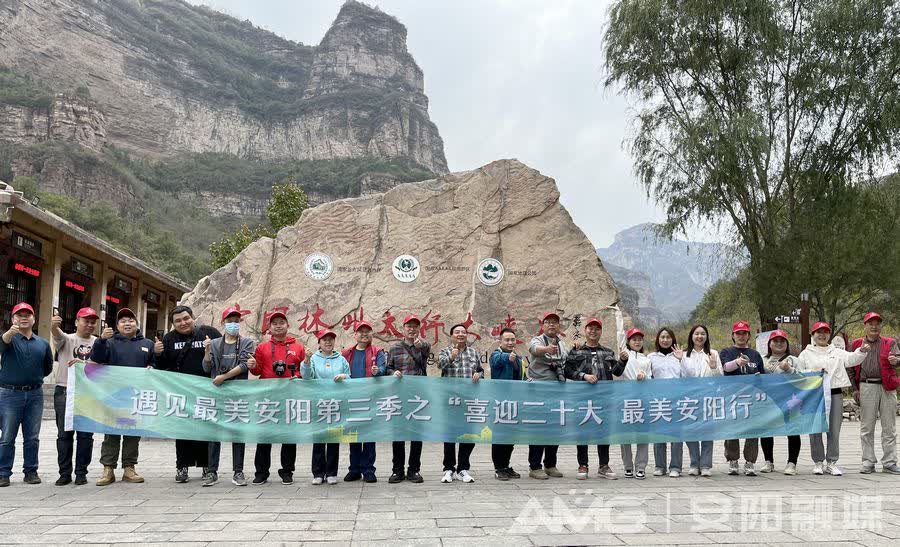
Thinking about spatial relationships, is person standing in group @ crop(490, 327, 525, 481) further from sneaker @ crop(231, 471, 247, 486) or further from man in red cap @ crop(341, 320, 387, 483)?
sneaker @ crop(231, 471, 247, 486)

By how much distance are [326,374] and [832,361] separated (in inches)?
186

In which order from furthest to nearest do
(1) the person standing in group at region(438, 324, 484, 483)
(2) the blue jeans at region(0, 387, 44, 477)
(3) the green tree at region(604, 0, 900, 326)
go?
(3) the green tree at region(604, 0, 900, 326) → (1) the person standing in group at region(438, 324, 484, 483) → (2) the blue jeans at region(0, 387, 44, 477)

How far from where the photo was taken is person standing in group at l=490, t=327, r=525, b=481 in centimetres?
572

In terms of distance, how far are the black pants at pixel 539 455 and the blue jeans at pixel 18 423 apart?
4225 mm

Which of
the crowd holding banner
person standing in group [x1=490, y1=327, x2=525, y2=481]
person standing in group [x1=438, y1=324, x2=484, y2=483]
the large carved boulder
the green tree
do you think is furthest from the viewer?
the green tree

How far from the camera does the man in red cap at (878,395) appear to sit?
6.02 meters

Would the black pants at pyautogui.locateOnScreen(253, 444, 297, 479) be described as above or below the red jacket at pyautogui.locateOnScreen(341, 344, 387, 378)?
below

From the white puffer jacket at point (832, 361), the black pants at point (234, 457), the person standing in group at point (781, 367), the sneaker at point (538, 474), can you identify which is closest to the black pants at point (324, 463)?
the black pants at point (234, 457)

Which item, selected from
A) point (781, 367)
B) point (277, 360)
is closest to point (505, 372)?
point (277, 360)

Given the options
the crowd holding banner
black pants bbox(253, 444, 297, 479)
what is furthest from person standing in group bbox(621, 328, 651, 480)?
black pants bbox(253, 444, 297, 479)

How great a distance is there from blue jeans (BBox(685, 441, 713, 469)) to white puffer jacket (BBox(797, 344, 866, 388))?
1236 mm

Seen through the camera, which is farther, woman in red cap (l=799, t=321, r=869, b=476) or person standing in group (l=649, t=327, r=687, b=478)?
woman in red cap (l=799, t=321, r=869, b=476)

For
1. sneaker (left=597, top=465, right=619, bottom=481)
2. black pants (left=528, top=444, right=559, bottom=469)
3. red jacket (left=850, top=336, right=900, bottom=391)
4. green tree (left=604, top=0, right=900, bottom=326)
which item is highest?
green tree (left=604, top=0, right=900, bottom=326)

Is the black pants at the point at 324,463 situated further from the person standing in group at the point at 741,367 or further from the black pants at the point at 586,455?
the person standing in group at the point at 741,367
